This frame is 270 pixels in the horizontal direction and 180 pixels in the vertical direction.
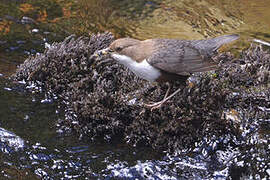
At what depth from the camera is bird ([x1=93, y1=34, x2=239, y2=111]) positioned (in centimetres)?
385

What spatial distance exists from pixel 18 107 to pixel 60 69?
70 cm

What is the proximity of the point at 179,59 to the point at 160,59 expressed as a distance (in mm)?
234

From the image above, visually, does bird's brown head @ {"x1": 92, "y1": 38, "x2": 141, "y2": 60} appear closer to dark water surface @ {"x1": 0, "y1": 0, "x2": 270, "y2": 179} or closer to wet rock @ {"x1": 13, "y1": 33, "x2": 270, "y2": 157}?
wet rock @ {"x1": 13, "y1": 33, "x2": 270, "y2": 157}

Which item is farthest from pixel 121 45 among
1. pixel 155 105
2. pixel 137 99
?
pixel 155 105

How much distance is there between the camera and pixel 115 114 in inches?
149

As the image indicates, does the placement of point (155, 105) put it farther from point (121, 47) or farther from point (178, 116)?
point (121, 47)

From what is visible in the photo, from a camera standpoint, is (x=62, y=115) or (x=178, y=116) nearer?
(x=178, y=116)

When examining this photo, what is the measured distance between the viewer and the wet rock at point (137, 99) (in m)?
3.66

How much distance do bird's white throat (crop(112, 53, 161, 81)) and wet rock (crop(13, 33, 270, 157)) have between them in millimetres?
261

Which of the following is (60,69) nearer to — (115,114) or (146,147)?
(115,114)

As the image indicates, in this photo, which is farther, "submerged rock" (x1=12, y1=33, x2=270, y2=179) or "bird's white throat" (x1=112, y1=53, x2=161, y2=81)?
"bird's white throat" (x1=112, y1=53, x2=161, y2=81)

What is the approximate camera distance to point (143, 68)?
12.6ft

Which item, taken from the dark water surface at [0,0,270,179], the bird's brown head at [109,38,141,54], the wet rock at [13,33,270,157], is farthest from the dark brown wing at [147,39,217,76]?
the dark water surface at [0,0,270,179]

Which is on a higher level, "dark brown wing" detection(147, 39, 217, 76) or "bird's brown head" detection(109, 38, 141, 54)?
"bird's brown head" detection(109, 38, 141, 54)
